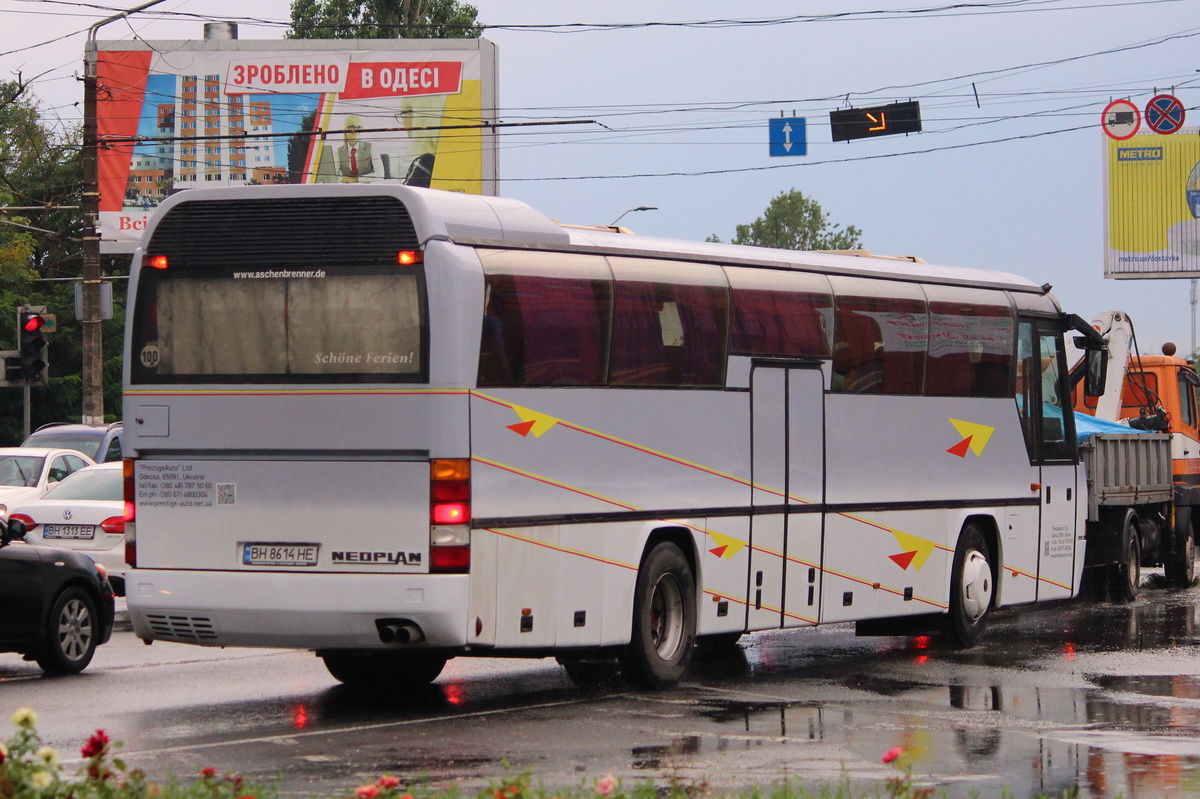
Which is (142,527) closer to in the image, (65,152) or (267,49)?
(267,49)

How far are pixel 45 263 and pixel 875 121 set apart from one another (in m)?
48.6

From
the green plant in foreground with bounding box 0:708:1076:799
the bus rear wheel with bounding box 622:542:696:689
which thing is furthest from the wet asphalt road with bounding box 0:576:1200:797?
the green plant in foreground with bounding box 0:708:1076:799

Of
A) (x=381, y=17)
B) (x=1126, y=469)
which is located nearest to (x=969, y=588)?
(x=1126, y=469)

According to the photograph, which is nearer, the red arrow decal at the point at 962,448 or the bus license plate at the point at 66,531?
the red arrow decal at the point at 962,448

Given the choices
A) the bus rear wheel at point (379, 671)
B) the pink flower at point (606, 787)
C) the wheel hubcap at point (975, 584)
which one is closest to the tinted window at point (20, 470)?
the bus rear wheel at point (379, 671)

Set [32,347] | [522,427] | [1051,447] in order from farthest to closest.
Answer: [32,347] → [1051,447] → [522,427]

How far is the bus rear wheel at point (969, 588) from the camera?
53.4ft

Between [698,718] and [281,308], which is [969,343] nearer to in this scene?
[698,718]

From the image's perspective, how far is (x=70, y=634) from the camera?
47.2 ft

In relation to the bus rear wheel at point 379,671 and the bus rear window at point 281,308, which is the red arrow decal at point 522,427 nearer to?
the bus rear window at point 281,308

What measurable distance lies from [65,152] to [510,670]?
65.7 metres

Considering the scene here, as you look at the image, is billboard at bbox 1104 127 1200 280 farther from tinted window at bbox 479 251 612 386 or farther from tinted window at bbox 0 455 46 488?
tinted window at bbox 479 251 612 386

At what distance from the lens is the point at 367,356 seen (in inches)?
445

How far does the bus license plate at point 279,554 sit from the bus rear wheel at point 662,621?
93.9 inches
